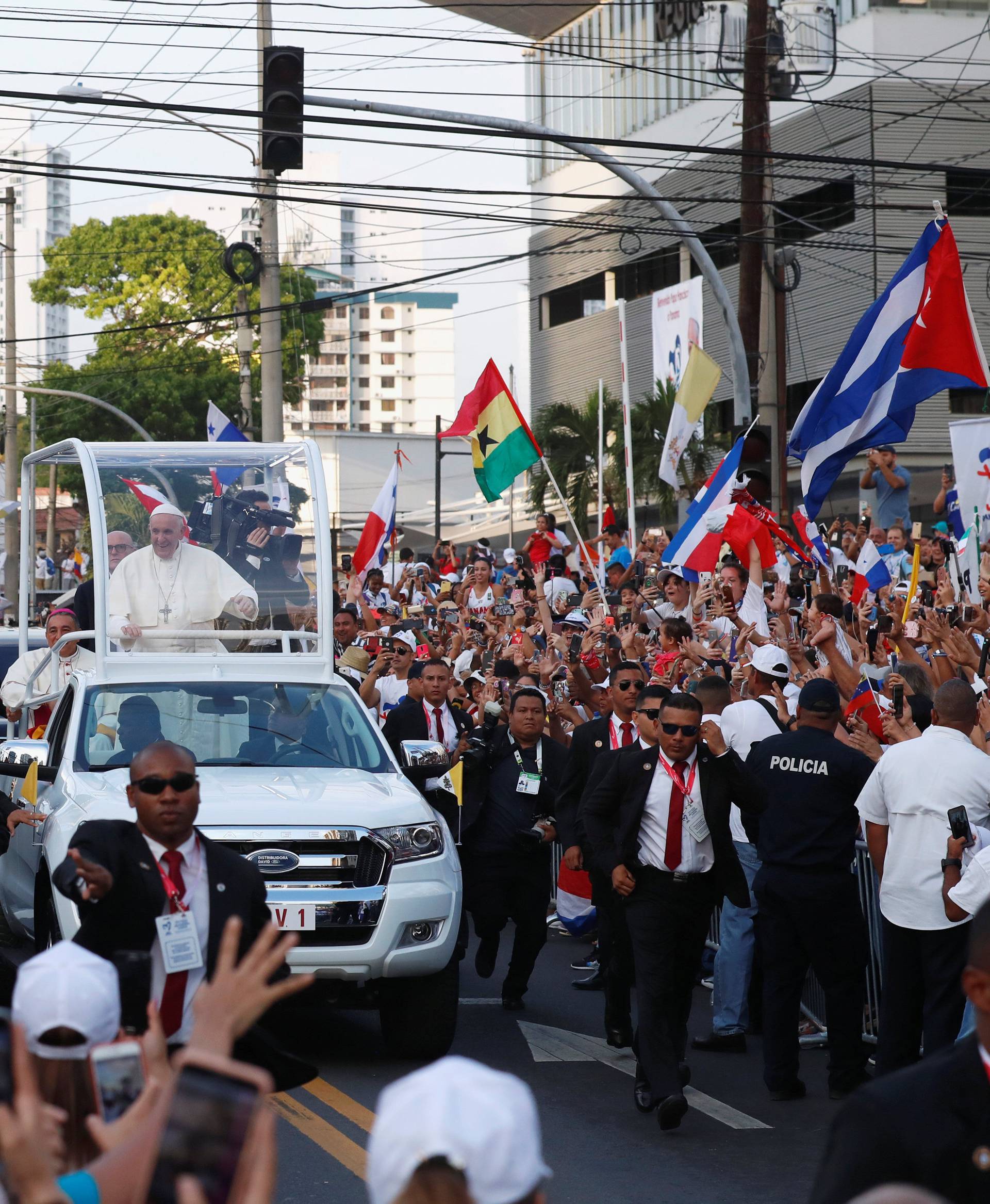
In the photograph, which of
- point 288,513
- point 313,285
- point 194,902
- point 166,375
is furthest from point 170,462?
point 313,285

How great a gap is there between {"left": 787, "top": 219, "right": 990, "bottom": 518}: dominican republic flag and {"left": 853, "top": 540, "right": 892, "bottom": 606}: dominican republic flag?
188 centimetres

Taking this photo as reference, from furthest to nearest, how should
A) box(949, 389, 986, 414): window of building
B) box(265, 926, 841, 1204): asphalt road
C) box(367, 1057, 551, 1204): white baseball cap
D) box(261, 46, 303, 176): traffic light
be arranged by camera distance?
box(949, 389, 986, 414): window of building
box(261, 46, 303, 176): traffic light
box(265, 926, 841, 1204): asphalt road
box(367, 1057, 551, 1204): white baseball cap

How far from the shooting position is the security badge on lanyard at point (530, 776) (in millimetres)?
10781

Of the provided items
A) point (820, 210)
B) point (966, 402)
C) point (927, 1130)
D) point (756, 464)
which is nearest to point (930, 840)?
point (927, 1130)

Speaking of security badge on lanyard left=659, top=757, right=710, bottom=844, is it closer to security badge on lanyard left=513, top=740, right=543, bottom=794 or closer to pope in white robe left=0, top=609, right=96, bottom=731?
security badge on lanyard left=513, top=740, right=543, bottom=794

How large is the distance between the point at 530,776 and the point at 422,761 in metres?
1.37

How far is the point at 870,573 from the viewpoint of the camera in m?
15.4

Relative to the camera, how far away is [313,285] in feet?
252

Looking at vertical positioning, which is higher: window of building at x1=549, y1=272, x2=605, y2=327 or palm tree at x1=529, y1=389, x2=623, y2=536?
window of building at x1=549, y1=272, x2=605, y2=327

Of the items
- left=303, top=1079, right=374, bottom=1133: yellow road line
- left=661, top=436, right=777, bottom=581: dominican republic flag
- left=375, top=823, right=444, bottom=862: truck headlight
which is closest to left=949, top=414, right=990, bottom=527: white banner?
left=661, top=436, right=777, bottom=581: dominican republic flag

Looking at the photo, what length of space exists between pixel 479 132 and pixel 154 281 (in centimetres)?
5527

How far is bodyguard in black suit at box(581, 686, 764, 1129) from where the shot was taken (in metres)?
8.13

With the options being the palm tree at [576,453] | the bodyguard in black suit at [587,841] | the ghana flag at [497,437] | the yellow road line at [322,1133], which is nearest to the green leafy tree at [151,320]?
the palm tree at [576,453]

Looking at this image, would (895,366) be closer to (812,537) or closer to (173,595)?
(812,537)
